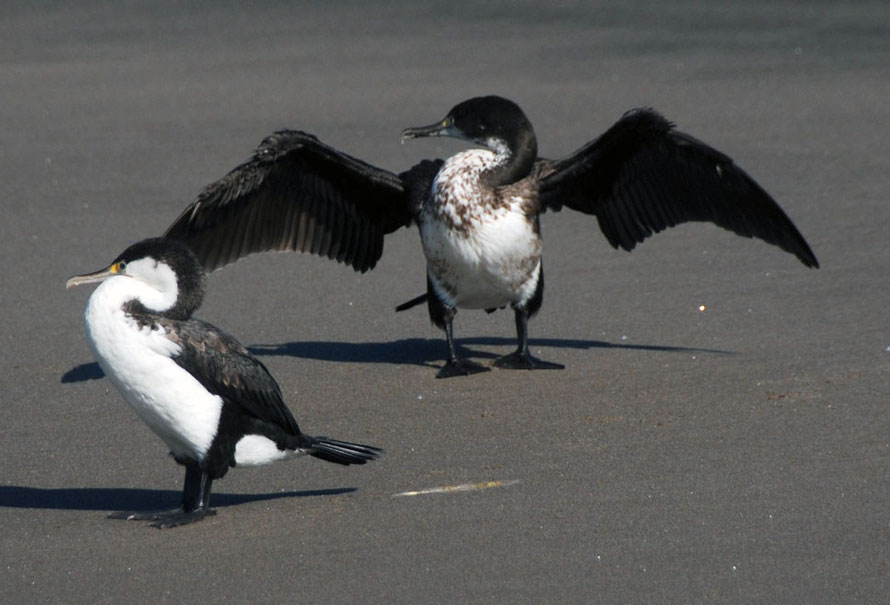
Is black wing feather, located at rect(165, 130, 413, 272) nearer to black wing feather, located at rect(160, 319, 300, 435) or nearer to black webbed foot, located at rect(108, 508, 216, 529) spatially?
black wing feather, located at rect(160, 319, 300, 435)

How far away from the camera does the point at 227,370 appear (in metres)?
5.23

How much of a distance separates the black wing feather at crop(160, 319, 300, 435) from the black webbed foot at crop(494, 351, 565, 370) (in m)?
2.07

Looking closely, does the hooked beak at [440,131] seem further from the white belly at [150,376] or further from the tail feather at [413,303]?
the white belly at [150,376]

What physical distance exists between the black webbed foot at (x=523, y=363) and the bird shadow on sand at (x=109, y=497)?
1904 millimetres

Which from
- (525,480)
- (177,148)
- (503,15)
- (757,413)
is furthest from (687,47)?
(525,480)

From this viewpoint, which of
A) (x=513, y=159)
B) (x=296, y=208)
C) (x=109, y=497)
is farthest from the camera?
(x=296, y=208)

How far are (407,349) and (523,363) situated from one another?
2.71 feet

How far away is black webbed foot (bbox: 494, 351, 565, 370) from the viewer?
729cm

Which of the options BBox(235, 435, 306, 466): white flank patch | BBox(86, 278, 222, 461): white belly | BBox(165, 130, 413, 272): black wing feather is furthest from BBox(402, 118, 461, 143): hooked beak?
BBox(86, 278, 222, 461): white belly

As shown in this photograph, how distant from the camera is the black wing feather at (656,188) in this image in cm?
732

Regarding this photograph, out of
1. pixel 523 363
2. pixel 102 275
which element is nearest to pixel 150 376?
pixel 102 275

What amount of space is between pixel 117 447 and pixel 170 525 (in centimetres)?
114

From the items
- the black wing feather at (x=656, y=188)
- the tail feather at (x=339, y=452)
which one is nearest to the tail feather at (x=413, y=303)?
the black wing feather at (x=656, y=188)

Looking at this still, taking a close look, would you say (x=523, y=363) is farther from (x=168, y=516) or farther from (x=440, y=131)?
(x=168, y=516)
